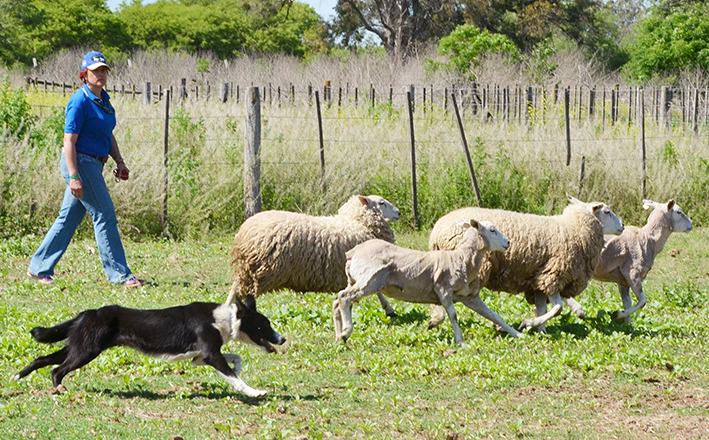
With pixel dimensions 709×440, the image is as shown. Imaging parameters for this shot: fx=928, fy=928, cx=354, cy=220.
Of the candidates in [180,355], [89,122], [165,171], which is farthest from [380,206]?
[165,171]

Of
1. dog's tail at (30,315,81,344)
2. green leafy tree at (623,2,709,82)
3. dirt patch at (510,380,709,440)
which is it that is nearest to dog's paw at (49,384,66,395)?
dog's tail at (30,315,81,344)

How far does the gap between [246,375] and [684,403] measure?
2.97 m

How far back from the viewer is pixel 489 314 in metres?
7.95

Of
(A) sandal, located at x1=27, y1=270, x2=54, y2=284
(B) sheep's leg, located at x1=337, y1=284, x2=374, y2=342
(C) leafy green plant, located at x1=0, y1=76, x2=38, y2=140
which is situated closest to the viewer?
(B) sheep's leg, located at x1=337, y1=284, x2=374, y2=342

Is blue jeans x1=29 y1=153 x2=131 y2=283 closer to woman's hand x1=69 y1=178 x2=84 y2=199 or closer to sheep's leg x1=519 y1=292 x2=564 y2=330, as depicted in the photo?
woman's hand x1=69 y1=178 x2=84 y2=199

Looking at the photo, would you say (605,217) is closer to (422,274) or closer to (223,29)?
(422,274)

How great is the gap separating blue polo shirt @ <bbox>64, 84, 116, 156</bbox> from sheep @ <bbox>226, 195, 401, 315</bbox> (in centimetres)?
176

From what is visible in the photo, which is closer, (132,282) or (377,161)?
(132,282)

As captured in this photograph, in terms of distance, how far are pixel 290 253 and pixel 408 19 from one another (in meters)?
41.3

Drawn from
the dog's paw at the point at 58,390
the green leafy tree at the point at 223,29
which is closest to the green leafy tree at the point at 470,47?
the green leafy tree at the point at 223,29

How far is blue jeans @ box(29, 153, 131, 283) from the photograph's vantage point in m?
9.34

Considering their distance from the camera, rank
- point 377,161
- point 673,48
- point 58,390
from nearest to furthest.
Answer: point 58,390, point 377,161, point 673,48

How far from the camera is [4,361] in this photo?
21.4 feet

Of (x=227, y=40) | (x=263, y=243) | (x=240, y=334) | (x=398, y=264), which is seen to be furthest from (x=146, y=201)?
(x=227, y=40)
